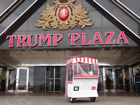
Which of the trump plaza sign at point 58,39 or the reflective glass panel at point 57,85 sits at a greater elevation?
the trump plaza sign at point 58,39

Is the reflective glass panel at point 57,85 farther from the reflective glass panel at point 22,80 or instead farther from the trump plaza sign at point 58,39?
the trump plaza sign at point 58,39

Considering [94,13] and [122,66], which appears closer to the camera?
[94,13]

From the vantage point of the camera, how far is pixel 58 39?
39.1ft

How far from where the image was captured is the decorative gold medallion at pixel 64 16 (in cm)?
1210

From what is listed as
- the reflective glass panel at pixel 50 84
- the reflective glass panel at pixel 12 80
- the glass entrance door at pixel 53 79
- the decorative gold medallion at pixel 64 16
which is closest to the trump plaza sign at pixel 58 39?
the decorative gold medallion at pixel 64 16

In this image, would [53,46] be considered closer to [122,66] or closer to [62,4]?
[62,4]

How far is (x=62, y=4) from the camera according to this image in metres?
12.6

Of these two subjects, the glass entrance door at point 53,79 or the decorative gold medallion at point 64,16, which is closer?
the decorative gold medallion at point 64,16

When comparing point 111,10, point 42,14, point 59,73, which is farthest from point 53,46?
point 59,73

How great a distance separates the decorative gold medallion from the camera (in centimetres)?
1210

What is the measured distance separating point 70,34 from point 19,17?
→ 3.83 m

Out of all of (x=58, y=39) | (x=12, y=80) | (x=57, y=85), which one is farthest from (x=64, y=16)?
(x=12, y=80)

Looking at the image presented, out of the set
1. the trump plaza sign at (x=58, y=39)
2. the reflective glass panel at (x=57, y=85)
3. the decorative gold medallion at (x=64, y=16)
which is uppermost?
the decorative gold medallion at (x=64, y=16)

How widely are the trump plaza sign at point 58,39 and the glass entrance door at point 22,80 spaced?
8509 mm
